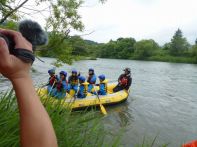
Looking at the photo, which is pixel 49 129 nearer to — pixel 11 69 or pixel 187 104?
pixel 11 69

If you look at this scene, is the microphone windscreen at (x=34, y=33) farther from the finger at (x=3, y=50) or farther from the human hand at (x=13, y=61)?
the finger at (x=3, y=50)

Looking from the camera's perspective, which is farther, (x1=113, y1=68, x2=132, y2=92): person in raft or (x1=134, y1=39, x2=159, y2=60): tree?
(x1=134, y1=39, x2=159, y2=60): tree

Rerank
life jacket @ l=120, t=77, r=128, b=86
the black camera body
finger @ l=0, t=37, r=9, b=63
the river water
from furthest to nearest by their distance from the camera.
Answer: life jacket @ l=120, t=77, r=128, b=86
the river water
the black camera body
finger @ l=0, t=37, r=9, b=63

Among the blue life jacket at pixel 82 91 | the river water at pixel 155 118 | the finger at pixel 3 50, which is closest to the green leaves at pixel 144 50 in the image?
the river water at pixel 155 118

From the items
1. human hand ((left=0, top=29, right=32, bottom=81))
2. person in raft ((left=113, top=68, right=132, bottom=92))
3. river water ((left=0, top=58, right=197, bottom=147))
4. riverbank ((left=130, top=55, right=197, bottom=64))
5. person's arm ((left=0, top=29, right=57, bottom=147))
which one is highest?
human hand ((left=0, top=29, right=32, bottom=81))

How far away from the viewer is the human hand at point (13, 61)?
906 millimetres

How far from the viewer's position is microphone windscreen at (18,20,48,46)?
3.37ft

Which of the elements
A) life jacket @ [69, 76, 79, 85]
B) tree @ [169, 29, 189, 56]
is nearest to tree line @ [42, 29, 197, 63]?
tree @ [169, 29, 189, 56]

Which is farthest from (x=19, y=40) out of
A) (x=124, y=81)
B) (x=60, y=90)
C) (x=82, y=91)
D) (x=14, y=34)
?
(x=124, y=81)

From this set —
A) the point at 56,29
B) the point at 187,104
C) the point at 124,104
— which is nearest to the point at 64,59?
the point at 56,29

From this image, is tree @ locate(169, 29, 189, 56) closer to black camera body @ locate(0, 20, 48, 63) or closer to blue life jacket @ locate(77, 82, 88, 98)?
blue life jacket @ locate(77, 82, 88, 98)

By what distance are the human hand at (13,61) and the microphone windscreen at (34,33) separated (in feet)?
0.11

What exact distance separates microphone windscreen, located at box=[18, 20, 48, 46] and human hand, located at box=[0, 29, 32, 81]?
3cm

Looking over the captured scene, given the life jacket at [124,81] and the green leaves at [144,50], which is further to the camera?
the green leaves at [144,50]
